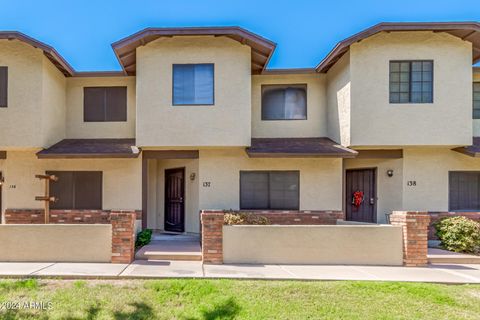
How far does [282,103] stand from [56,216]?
9541 mm

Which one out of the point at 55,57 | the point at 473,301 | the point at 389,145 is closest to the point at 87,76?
the point at 55,57

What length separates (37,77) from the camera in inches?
420

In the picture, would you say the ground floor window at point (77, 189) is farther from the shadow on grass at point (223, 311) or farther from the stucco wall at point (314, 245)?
the shadow on grass at point (223, 311)

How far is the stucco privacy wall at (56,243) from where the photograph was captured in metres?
8.00

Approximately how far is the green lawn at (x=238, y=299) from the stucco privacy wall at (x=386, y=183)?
206 inches

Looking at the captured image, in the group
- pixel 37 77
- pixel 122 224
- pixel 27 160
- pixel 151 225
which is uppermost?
pixel 37 77

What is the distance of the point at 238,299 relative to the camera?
5703 mm

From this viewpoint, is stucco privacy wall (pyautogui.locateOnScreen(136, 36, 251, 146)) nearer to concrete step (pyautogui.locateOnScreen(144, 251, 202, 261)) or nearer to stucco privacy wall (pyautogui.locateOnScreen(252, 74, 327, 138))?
stucco privacy wall (pyautogui.locateOnScreen(252, 74, 327, 138))

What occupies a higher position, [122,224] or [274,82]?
[274,82]

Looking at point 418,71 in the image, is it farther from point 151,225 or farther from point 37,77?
point 37,77

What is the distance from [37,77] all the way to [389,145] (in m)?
12.2

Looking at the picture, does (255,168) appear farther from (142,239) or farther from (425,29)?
(425,29)

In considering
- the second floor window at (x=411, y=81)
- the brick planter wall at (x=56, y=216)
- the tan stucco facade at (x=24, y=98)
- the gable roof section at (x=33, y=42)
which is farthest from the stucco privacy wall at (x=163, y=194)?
the second floor window at (x=411, y=81)

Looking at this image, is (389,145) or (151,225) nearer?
(389,145)
